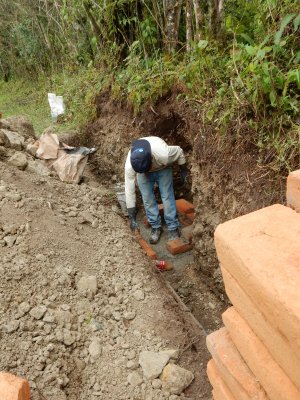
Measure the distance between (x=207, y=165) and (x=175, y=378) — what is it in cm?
186

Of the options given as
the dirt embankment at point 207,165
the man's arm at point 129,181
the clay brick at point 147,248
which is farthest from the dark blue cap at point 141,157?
the clay brick at point 147,248

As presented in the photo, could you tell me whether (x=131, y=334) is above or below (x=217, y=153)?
below

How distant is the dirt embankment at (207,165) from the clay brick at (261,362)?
1.35 meters

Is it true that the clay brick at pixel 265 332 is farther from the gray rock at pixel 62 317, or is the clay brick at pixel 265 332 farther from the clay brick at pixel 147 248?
the clay brick at pixel 147 248

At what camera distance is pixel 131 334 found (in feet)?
8.95

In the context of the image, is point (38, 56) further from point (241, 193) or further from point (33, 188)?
point (241, 193)

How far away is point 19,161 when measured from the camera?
455 cm

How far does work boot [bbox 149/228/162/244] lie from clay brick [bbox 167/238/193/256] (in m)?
0.26

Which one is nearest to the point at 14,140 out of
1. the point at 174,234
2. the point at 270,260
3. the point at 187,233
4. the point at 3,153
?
the point at 3,153

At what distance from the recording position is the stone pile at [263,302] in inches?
39.3

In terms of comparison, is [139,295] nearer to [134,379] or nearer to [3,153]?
[134,379]

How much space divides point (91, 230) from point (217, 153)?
5.20ft

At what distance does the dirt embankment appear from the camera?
2.77 meters

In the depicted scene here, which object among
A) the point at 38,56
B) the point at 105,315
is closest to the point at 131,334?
the point at 105,315
